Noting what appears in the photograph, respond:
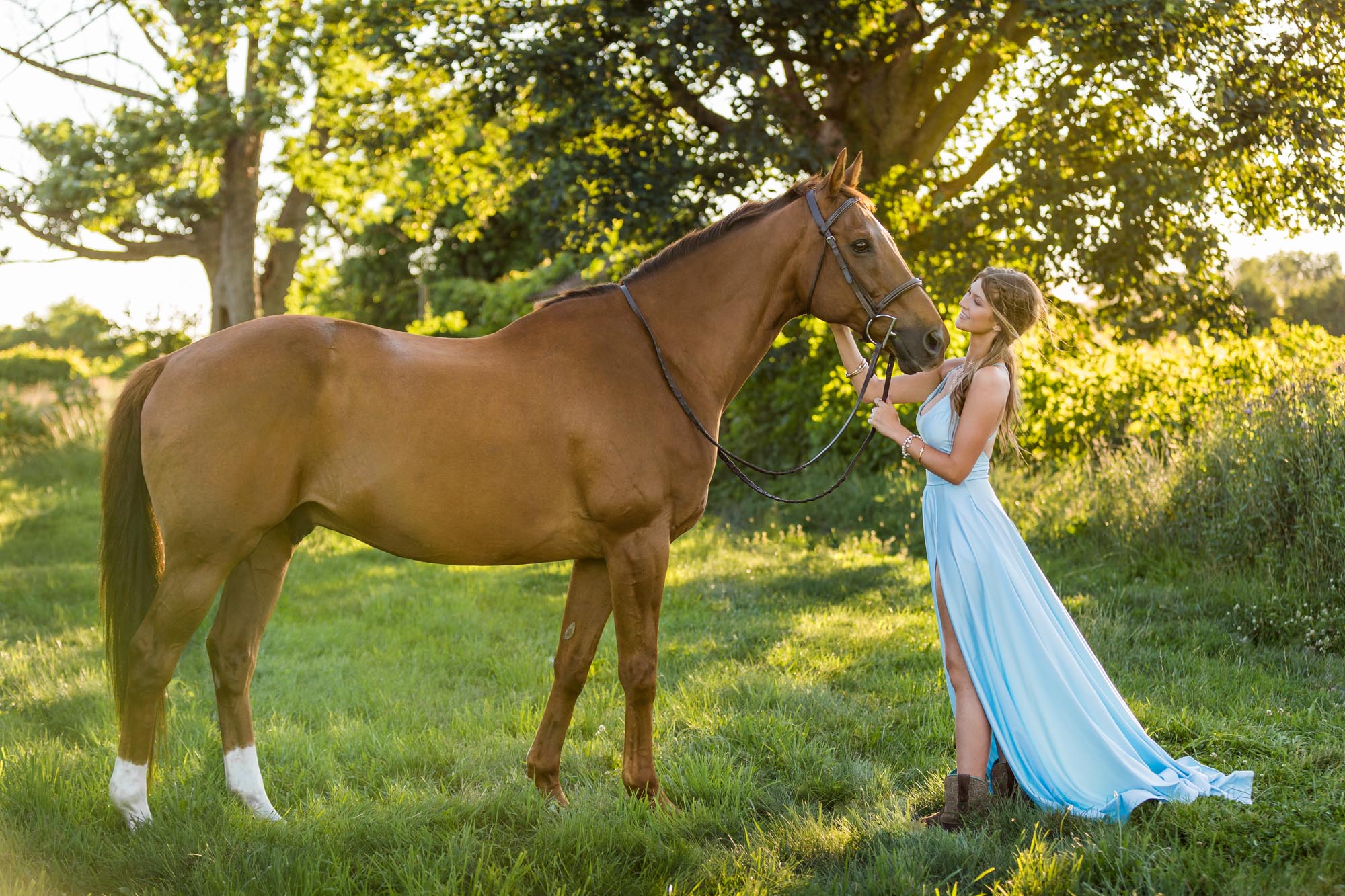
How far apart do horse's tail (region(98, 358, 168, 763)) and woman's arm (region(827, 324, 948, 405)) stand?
280 cm

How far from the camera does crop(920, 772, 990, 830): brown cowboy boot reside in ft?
11.3

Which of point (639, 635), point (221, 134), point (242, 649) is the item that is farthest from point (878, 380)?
point (221, 134)

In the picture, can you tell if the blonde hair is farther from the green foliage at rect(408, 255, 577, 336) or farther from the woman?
the green foliage at rect(408, 255, 577, 336)

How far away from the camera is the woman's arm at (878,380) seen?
13.7ft

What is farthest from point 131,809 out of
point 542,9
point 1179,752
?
point 542,9

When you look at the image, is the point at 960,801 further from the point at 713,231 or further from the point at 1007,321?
the point at 713,231

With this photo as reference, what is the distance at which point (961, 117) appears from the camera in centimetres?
1091

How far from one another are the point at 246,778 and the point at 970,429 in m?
3.11

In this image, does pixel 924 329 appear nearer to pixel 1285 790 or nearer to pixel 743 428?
pixel 1285 790

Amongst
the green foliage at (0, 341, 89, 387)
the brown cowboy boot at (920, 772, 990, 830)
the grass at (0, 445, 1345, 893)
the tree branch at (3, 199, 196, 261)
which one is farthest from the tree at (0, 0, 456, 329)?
the green foliage at (0, 341, 89, 387)

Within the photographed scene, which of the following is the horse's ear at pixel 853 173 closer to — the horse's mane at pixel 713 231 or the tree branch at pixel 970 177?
the horse's mane at pixel 713 231

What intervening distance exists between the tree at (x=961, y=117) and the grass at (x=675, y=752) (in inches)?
145

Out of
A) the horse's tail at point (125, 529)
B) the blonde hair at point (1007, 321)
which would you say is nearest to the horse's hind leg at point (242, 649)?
the horse's tail at point (125, 529)

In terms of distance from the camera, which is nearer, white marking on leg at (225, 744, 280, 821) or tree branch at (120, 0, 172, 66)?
white marking on leg at (225, 744, 280, 821)
